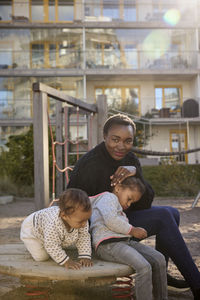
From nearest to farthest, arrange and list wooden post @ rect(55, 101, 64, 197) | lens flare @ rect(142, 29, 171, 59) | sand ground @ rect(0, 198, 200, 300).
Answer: sand ground @ rect(0, 198, 200, 300) < wooden post @ rect(55, 101, 64, 197) < lens flare @ rect(142, 29, 171, 59)

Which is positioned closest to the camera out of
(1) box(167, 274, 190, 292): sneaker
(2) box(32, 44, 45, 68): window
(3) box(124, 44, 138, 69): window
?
(1) box(167, 274, 190, 292): sneaker

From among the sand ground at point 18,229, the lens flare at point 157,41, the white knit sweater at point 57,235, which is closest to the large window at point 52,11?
the lens flare at point 157,41

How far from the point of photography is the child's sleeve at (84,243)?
2.26 m

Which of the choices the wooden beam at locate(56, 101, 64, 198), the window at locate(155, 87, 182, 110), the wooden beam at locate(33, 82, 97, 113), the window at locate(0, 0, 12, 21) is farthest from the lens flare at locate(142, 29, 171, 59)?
the wooden beam at locate(33, 82, 97, 113)

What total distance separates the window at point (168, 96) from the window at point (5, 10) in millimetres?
9132

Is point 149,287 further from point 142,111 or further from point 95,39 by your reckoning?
point 95,39

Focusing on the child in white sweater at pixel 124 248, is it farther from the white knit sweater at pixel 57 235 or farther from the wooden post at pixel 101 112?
the wooden post at pixel 101 112

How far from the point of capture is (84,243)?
7.48 feet

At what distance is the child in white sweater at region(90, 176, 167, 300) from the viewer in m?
2.15

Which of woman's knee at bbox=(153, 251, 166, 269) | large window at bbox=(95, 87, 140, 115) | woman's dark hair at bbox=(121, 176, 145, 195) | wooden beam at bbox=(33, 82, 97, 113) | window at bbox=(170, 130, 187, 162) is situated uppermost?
large window at bbox=(95, 87, 140, 115)

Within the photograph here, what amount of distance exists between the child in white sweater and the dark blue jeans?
0.16 metres

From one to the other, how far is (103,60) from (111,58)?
424mm

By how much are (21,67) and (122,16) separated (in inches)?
246

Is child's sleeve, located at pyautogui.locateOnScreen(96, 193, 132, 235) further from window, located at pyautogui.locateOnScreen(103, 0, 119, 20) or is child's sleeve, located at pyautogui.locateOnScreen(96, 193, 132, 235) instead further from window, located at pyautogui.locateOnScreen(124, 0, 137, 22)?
window, located at pyautogui.locateOnScreen(103, 0, 119, 20)
